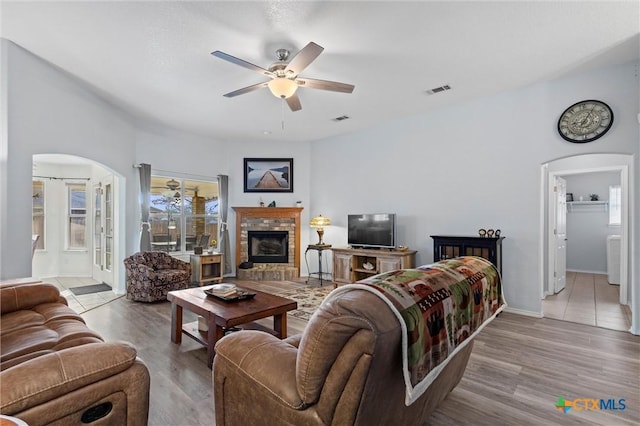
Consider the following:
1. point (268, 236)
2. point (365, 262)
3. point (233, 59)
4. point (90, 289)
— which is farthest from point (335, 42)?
point (90, 289)

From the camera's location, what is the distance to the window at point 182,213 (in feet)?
19.7

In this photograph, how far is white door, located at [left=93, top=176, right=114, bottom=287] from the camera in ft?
18.4

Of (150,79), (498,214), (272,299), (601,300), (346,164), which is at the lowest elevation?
(601,300)

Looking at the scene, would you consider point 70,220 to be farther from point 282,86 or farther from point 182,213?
point 282,86

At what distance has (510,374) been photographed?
2527mm

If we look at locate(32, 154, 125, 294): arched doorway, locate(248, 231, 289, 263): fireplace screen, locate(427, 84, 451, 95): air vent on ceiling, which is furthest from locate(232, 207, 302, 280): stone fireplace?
locate(427, 84, 451, 95): air vent on ceiling

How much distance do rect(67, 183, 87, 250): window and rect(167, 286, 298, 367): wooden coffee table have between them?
5.16m

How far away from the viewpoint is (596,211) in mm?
7125

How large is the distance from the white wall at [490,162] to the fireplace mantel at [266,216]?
57.6 inches

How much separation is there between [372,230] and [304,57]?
3.39m

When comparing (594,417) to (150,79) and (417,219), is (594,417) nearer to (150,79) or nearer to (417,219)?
(417,219)

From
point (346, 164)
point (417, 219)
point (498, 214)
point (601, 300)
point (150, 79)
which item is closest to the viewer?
point (150, 79)

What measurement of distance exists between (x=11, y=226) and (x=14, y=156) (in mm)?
714

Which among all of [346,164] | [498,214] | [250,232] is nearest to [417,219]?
[498,214]
